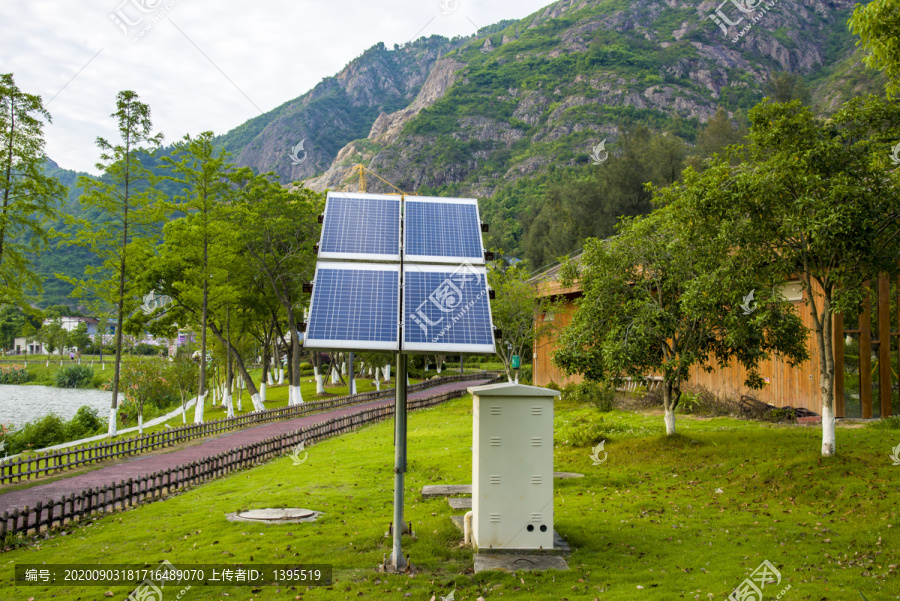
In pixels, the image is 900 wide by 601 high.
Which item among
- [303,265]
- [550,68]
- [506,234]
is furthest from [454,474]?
[550,68]

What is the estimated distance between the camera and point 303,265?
41.1 m

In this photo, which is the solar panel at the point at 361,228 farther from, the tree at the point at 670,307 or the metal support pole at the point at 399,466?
the tree at the point at 670,307

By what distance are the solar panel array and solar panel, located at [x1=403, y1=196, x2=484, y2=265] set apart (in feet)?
0.05

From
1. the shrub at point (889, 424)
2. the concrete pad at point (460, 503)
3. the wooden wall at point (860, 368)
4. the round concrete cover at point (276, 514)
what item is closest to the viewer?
the round concrete cover at point (276, 514)

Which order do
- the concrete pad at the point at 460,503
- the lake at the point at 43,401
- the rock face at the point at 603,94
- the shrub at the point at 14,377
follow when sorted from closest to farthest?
1. the concrete pad at the point at 460,503
2. the lake at the point at 43,401
3. the shrub at the point at 14,377
4. the rock face at the point at 603,94

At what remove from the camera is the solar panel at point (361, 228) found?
8.90 metres

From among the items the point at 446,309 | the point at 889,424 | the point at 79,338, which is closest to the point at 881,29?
the point at 446,309

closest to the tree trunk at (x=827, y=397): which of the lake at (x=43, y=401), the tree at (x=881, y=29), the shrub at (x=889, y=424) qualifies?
the shrub at (x=889, y=424)

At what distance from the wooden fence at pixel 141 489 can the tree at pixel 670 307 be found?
10793 millimetres

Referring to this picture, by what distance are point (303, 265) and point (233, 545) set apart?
32943 mm

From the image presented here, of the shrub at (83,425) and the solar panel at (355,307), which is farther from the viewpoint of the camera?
the shrub at (83,425)

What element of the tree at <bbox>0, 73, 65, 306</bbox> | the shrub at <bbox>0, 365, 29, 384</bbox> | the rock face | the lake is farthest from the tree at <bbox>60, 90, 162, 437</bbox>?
the rock face

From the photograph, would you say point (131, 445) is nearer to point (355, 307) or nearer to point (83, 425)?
point (83, 425)

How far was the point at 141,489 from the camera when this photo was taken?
560 inches
